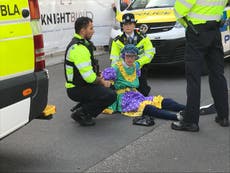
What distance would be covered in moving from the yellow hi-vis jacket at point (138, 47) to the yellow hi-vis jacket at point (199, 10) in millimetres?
1529

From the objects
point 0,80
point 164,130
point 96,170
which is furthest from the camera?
point 164,130

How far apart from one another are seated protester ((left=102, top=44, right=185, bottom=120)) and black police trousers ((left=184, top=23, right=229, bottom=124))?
69cm

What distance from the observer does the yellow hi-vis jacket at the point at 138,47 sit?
6598mm

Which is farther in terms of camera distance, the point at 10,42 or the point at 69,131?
the point at 69,131

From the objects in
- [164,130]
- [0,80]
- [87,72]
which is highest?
[0,80]

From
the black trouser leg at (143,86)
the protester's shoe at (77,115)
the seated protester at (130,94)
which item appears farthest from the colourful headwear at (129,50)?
the protester's shoe at (77,115)

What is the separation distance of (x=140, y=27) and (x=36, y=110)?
15.2ft

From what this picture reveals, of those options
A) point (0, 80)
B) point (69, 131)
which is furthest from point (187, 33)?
point (0, 80)

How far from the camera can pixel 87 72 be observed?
529 cm

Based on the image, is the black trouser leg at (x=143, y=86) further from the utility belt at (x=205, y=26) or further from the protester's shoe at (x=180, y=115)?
the utility belt at (x=205, y=26)

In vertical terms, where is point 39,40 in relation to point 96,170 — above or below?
above

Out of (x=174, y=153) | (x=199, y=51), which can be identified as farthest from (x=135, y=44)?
(x=174, y=153)

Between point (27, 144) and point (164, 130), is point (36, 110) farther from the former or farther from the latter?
point (164, 130)

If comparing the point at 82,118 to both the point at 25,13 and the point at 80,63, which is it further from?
the point at 25,13
